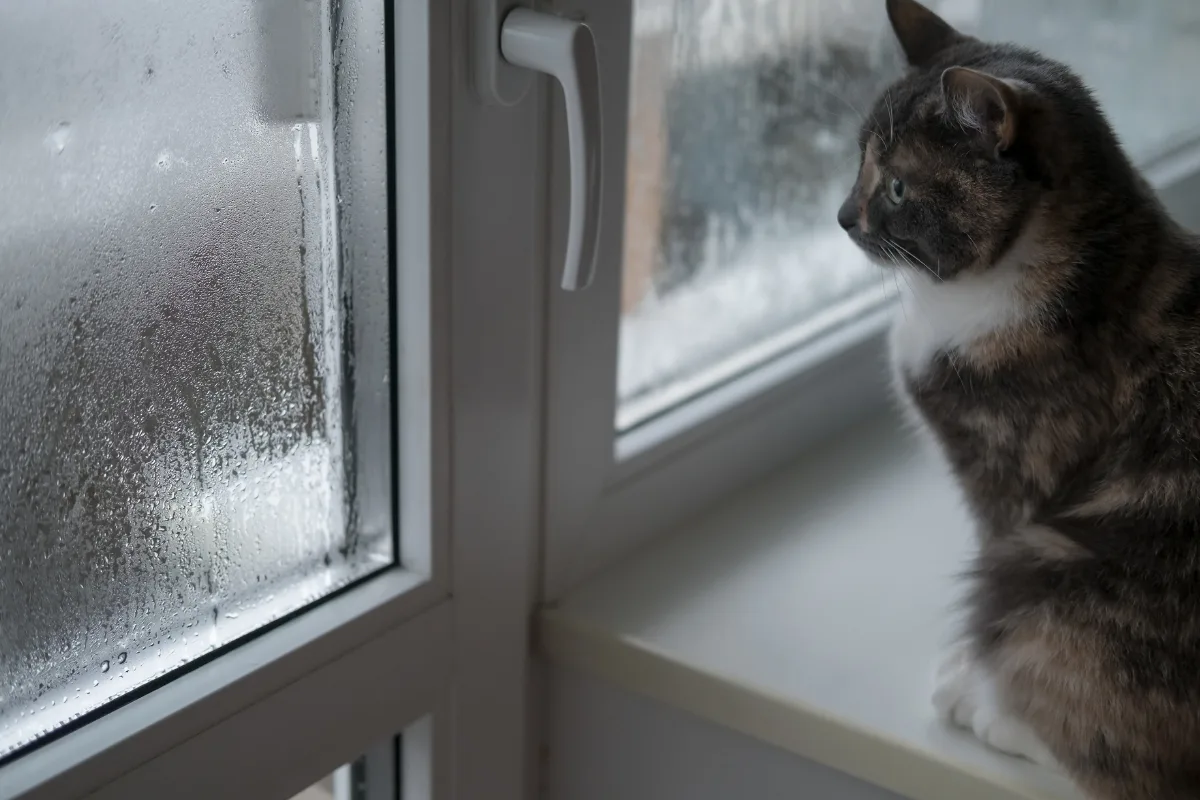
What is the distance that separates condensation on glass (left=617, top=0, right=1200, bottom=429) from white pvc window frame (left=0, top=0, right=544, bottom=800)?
201 millimetres

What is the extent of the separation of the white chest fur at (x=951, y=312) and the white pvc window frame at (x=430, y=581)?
0.29m

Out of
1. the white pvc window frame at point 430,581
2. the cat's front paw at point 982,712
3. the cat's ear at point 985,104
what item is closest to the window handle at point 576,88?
the white pvc window frame at point 430,581

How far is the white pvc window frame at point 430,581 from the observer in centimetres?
66

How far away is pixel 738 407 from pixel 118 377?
62 centimetres

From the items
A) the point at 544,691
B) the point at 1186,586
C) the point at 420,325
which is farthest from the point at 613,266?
the point at 1186,586

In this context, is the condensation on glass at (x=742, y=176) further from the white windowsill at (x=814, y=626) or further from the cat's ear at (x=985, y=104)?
the cat's ear at (x=985, y=104)

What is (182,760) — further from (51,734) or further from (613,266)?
(613,266)

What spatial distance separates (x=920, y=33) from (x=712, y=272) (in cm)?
31

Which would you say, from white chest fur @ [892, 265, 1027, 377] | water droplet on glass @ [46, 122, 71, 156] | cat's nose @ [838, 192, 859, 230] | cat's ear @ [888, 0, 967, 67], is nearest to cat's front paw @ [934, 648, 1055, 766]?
white chest fur @ [892, 265, 1027, 377]

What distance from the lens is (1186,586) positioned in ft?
2.45

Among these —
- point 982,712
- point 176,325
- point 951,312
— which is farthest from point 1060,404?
point 176,325

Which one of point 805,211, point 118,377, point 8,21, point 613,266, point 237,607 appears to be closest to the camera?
point 8,21

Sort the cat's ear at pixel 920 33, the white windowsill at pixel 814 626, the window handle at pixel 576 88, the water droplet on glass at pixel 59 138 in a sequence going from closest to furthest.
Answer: the water droplet on glass at pixel 59 138 → the window handle at pixel 576 88 → the white windowsill at pixel 814 626 → the cat's ear at pixel 920 33

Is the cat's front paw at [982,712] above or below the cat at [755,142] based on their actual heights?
below
